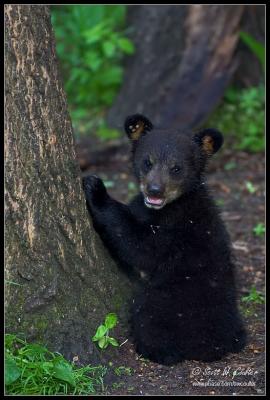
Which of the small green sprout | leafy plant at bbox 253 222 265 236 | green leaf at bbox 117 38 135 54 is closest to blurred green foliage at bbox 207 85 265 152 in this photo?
the small green sprout

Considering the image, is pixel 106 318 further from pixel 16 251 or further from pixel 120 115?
pixel 120 115

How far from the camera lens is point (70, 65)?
1201cm

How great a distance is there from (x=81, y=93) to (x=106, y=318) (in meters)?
7.25

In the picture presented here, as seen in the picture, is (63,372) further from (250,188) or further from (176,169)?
(250,188)

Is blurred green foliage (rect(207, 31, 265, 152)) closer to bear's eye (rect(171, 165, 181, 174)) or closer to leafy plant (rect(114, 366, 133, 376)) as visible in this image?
bear's eye (rect(171, 165, 181, 174))

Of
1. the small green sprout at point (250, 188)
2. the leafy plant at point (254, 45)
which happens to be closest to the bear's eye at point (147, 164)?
the small green sprout at point (250, 188)

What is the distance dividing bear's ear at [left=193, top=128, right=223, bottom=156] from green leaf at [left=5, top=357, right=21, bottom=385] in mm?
2464

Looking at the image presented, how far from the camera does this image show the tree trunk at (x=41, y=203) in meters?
4.54

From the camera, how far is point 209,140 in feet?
19.5

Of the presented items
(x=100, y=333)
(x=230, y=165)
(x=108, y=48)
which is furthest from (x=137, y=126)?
(x=108, y=48)

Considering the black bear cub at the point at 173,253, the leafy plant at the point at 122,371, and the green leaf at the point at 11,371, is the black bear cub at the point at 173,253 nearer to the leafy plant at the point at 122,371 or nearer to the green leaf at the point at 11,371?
the leafy plant at the point at 122,371

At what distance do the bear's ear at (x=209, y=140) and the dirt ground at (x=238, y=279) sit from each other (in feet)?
2.56

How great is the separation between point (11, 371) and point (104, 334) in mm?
819
